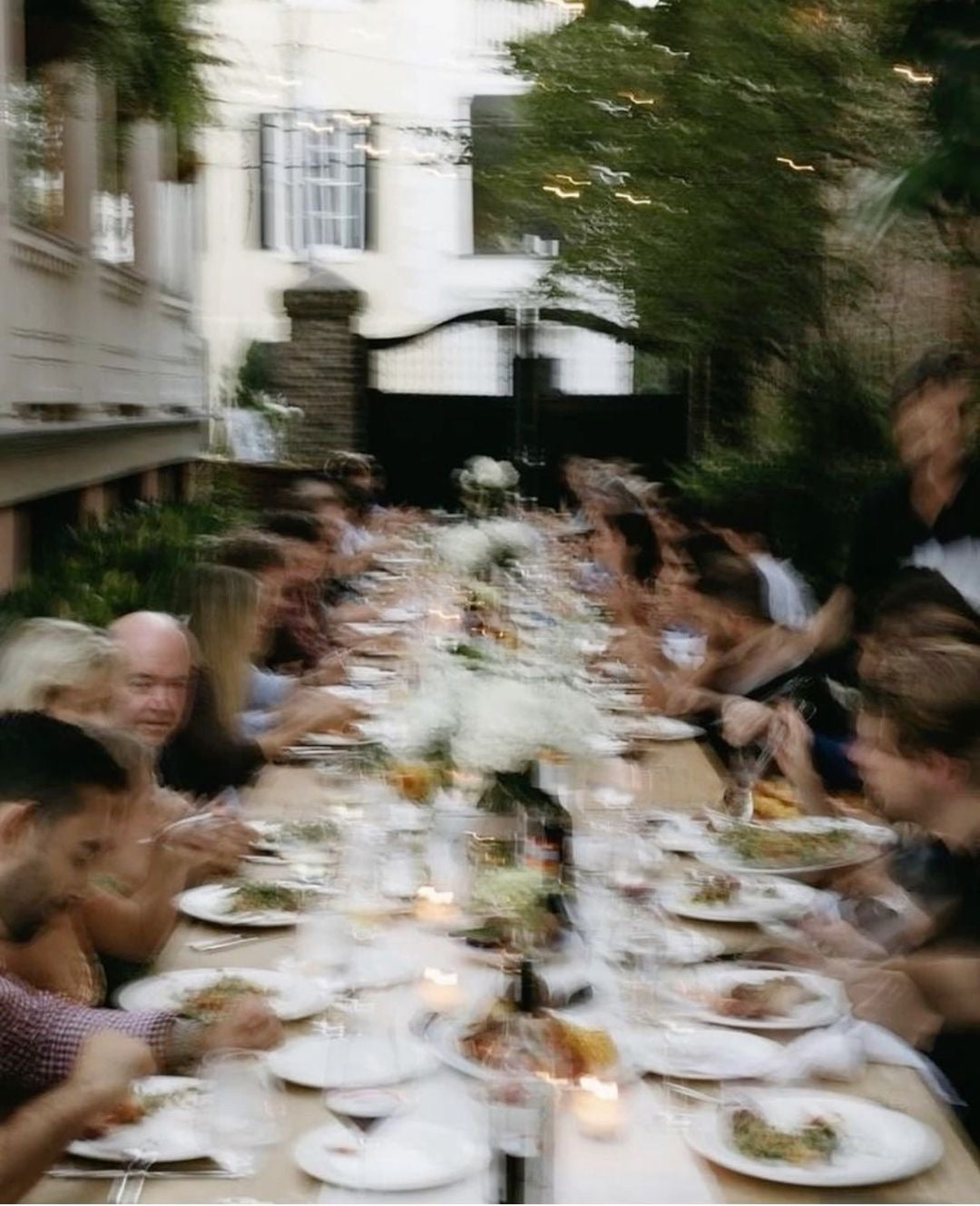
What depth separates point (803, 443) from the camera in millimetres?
9266

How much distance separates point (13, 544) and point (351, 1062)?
20.4 ft

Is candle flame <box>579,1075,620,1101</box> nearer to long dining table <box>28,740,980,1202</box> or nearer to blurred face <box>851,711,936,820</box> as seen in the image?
long dining table <box>28,740,980,1202</box>

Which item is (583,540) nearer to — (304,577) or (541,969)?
(304,577)

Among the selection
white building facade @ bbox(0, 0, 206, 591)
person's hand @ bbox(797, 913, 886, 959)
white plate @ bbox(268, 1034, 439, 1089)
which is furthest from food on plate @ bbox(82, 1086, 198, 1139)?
white building facade @ bbox(0, 0, 206, 591)

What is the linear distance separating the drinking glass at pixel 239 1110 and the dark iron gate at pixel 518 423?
45.3 feet

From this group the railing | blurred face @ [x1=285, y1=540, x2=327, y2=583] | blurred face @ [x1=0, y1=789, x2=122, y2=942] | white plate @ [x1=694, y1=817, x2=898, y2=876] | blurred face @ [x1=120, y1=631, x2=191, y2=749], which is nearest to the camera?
blurred face @ [x1=0, y1=789, x2=122, y2=942]

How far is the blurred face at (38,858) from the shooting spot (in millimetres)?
2213

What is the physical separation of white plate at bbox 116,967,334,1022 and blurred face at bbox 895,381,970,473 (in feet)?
9.31

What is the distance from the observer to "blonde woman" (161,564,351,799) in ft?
13.7

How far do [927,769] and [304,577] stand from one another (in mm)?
3978

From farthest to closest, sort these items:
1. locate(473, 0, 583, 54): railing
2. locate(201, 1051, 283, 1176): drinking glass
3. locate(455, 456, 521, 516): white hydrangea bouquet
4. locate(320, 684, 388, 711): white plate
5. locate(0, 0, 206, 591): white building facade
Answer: locate(473, 0, 583, 54): railing → locate(455, 456, 521, 516): white hydrangea bouquet → locate(0, 0, 206, 591): white building facade → locate(320, 684, 388, 711): white plate → locate(201, 1051, 283, 1176): drinking glass

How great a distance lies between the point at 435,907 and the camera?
2.87 metres

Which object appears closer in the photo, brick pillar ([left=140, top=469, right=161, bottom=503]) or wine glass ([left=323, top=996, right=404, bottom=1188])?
wine glass ([left=323, top=996, right=404, bottom=1188])

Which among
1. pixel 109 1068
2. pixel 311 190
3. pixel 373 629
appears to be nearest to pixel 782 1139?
pixel 109 1068
